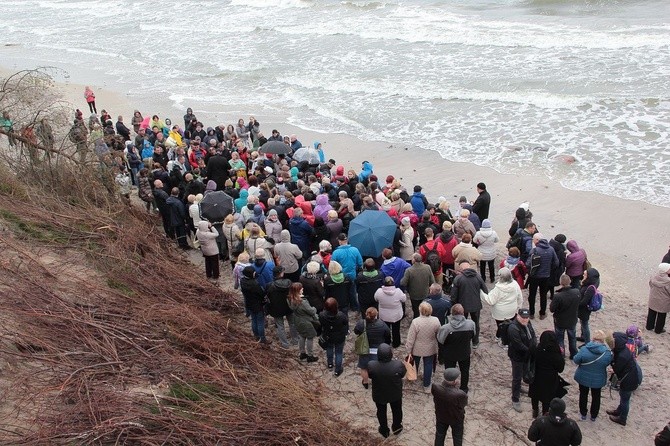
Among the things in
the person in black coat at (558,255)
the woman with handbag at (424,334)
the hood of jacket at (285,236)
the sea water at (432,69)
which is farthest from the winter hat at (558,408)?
the sea water at (432,69)

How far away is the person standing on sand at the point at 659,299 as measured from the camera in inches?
374

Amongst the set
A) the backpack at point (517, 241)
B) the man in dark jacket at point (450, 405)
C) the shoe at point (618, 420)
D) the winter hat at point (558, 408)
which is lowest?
the shoe at point (618, 420)

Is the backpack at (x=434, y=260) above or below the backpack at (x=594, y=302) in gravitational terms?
above

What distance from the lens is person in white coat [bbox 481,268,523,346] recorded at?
8883mm

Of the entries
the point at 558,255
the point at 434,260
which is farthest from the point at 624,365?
the point at 434,260

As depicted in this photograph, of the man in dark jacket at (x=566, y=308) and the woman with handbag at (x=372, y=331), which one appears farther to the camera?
the man in dark jacket at (x=566, y=308)

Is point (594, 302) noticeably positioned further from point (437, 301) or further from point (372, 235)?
point (372, 235)

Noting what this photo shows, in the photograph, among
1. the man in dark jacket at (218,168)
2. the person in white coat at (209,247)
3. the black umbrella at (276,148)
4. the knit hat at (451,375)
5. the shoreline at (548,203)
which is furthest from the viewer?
the black umbrella at (276,148)

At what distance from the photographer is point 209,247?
37.6ft

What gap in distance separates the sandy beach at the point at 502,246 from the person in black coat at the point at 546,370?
1.42 feet

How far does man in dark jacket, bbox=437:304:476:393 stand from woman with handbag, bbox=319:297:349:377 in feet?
4.30

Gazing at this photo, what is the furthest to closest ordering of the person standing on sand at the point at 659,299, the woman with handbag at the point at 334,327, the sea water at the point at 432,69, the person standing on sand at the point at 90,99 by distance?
1. the person standing on sand at the point at 90,99
2. the sea water at the point at 432,69
3. the person standing on sand at the point at 659,299
4. the woman with handbag at the point at 334,327

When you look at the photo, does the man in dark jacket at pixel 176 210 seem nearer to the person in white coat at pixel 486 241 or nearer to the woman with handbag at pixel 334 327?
the woman with handbag at pixel 334 327

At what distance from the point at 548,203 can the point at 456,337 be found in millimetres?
8035
